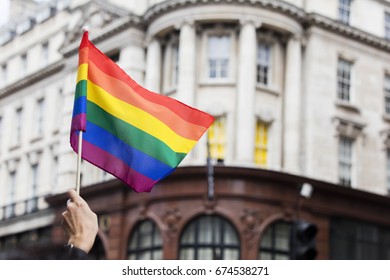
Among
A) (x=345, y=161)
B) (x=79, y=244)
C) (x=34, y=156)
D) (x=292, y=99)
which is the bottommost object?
(x=79, y=244)

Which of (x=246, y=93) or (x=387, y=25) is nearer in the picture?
(x=246, y=93)

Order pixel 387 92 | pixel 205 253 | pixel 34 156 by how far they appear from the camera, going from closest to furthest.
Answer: pixel 205 253 < pixel 387 92 < pixel 34 156

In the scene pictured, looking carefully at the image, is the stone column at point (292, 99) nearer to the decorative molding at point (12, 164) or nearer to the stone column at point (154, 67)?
the stone column at point (154, 67)

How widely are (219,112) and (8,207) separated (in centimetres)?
1554

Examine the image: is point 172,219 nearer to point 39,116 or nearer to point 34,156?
point 34,156

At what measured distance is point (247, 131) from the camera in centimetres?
3919

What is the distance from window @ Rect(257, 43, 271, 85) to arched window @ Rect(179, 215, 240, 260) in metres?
6.56

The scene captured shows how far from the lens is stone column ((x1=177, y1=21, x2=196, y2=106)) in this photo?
40.0 meters

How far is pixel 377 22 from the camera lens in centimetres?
4616

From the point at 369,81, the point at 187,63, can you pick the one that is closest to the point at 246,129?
the point at 187,63

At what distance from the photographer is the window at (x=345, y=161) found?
4256cm

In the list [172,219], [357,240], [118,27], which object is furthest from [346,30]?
[172,219]

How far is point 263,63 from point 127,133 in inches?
1255

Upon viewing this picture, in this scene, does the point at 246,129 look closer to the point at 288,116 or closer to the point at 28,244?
the point at 288,116
